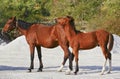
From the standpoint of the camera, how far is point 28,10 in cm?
4184

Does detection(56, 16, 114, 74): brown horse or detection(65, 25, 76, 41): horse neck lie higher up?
detection(65, 25, 76, 41): horse neck

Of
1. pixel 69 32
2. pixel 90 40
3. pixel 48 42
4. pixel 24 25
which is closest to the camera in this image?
pixel 90 40

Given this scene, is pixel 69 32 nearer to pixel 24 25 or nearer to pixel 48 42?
pixel 48 42

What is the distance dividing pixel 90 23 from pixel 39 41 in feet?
71.0

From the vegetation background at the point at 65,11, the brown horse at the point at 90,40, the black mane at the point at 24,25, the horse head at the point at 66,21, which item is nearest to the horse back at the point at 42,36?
the black mane at the point at 24,25

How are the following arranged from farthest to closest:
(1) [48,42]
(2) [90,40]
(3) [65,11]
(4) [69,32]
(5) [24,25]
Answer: (3) [65,11] → (5) [24,25] → (1) [48,42] → (4) [69,32] → (2) [90,40]

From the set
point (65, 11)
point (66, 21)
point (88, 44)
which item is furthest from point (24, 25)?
point (65, 11)

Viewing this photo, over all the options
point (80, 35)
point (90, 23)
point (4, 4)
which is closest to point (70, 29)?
point (80, 35)

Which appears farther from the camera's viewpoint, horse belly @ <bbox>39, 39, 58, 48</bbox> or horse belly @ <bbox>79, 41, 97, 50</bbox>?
horse belly @ <bbox>39, 39, 58, 48</bbox>

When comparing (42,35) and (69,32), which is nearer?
(69,32)

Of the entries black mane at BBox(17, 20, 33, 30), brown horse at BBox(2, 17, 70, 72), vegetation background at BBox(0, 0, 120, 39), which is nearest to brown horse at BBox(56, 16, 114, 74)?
brown horse at BBox(2, 17, 70, 72)

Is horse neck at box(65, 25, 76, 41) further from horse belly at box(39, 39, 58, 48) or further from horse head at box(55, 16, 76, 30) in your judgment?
horse belly at box(39, 39, 58, 48)

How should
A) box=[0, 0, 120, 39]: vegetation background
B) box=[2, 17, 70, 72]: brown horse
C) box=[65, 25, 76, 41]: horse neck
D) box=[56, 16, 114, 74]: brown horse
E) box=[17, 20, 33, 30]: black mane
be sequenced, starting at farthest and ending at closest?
box=[0, 0, 120, 39]: vegetation background
box=[17, 20, 33, 30]: black mane
box=[2, 17, 70, 72]: brown horse
box=[65, 25, 76, 41]: horse neck
box=[56, 16, 114, 74]: brown horse

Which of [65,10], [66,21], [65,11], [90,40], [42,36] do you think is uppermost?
[65,10]
